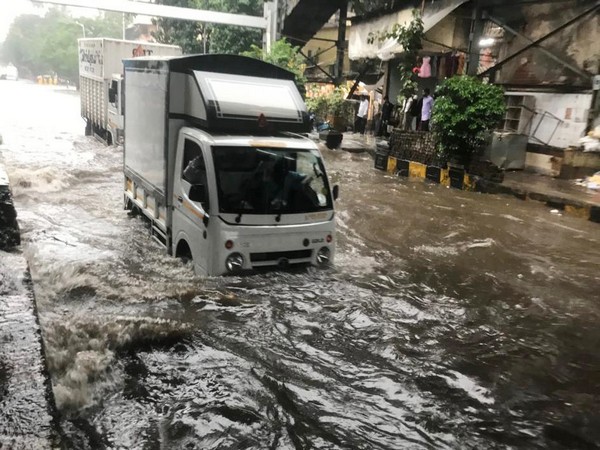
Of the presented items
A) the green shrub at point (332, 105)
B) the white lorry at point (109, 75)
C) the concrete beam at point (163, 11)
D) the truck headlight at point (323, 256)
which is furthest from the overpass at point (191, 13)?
the truck headlight at point (323, 256)

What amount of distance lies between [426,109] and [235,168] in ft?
39.4

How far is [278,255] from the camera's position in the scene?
6164 millimetres

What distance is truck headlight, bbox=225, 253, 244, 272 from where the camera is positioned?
230 inches

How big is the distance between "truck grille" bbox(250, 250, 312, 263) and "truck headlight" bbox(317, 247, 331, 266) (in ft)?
0.46

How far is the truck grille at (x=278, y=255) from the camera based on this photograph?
6027 millimetres

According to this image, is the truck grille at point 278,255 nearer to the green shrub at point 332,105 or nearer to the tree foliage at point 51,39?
the green shrub at point 332,105

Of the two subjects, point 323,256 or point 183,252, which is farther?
point 183,252

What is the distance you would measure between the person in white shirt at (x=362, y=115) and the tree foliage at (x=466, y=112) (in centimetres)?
1069

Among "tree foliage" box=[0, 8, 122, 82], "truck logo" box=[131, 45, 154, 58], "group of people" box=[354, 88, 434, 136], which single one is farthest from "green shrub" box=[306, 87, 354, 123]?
"tree foliage" box=[0, 8, 122, 82]

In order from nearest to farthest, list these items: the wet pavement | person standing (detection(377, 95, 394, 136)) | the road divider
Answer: the wet pavement → the road divider → person standing (detection(377, 95, 394, 136))

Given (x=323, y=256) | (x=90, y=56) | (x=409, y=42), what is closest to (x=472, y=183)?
(x=409, y=42)

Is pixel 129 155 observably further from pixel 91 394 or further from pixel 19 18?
pixel 19 18

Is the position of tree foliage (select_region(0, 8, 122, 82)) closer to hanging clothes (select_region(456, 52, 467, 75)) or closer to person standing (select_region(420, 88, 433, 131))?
person standing (select_region(420, 88, 433, 131))

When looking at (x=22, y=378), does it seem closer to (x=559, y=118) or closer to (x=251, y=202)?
(x=251, y=202)
